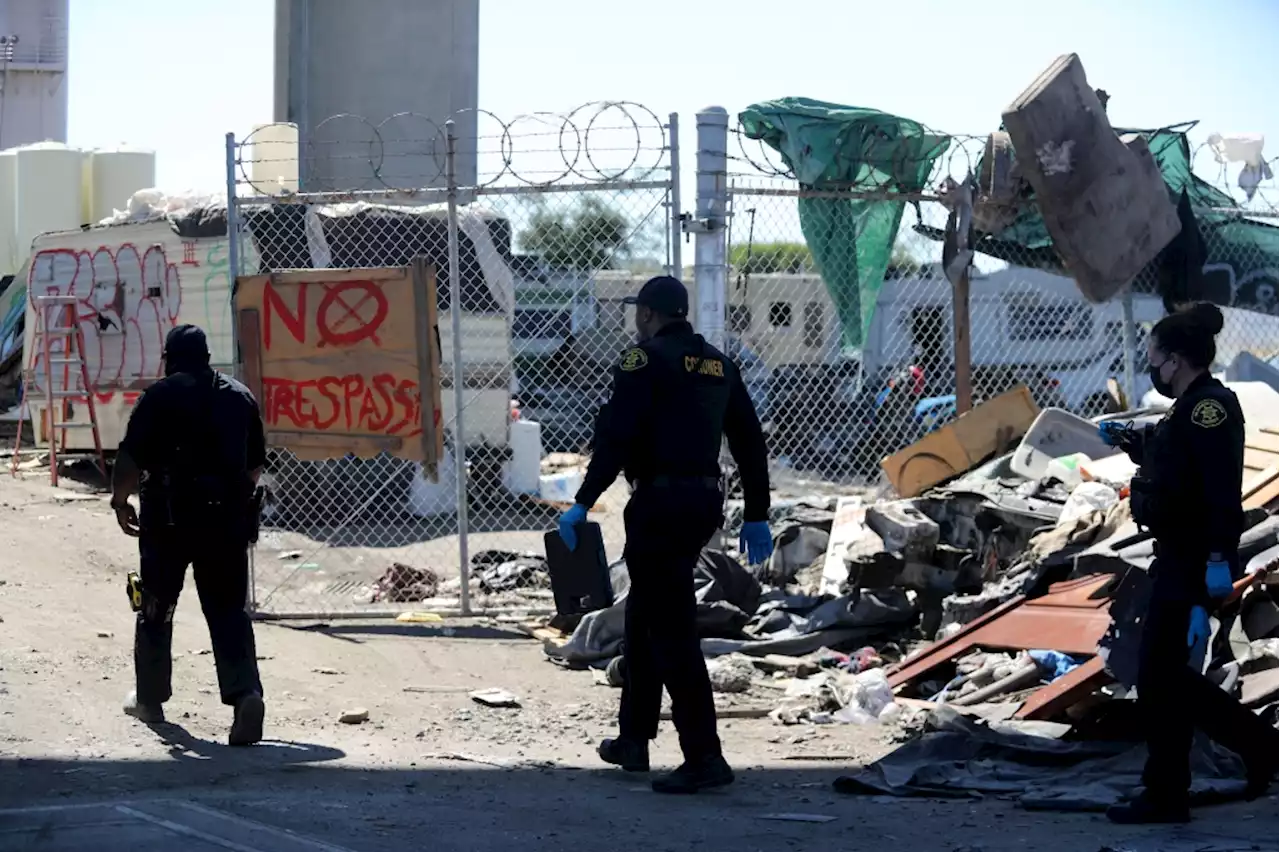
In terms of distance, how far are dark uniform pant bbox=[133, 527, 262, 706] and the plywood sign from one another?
8.98ft

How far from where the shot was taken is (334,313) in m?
9.46

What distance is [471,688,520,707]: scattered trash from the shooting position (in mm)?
7754

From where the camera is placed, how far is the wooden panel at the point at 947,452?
10.4m

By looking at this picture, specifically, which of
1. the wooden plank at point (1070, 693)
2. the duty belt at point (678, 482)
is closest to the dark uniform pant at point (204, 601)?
the duty belt at point (678, 482)

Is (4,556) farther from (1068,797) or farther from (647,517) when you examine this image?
(1068,797)

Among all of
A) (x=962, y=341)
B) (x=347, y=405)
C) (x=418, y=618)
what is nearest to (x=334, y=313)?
(x=347, y=405)

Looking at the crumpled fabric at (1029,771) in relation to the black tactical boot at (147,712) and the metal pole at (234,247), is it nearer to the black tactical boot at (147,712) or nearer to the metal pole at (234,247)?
the black tactical boot at (147,712)

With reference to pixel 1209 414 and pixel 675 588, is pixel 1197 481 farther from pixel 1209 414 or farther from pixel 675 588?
pixel 675 588

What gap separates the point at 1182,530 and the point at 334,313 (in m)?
5.72

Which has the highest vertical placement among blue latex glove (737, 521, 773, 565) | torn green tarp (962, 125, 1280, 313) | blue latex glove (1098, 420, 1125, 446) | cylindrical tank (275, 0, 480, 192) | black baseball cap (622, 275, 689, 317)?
cylindrical tank (275, 0, 480, 192)

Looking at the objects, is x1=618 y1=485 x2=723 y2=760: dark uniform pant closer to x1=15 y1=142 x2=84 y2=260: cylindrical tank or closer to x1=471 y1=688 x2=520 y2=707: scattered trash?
x1=471 y1=688 x2=520 y2=707: scattered trash

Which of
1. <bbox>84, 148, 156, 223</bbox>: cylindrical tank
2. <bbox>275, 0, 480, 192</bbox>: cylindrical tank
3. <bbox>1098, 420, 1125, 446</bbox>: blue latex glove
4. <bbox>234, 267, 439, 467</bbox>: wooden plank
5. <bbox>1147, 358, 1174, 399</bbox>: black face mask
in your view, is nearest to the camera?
<bbox>1147, 358, 1174, 399</bbox>: black face mask

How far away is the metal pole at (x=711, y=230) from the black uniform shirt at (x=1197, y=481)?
14.2 feet

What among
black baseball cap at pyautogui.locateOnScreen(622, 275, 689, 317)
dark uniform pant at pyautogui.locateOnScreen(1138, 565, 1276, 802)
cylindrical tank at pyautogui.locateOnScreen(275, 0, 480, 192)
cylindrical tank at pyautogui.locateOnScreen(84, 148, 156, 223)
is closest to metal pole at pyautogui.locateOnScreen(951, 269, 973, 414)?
black baseball cap at pyautogui.locateOnScreen(622, 275, 689, 317)
